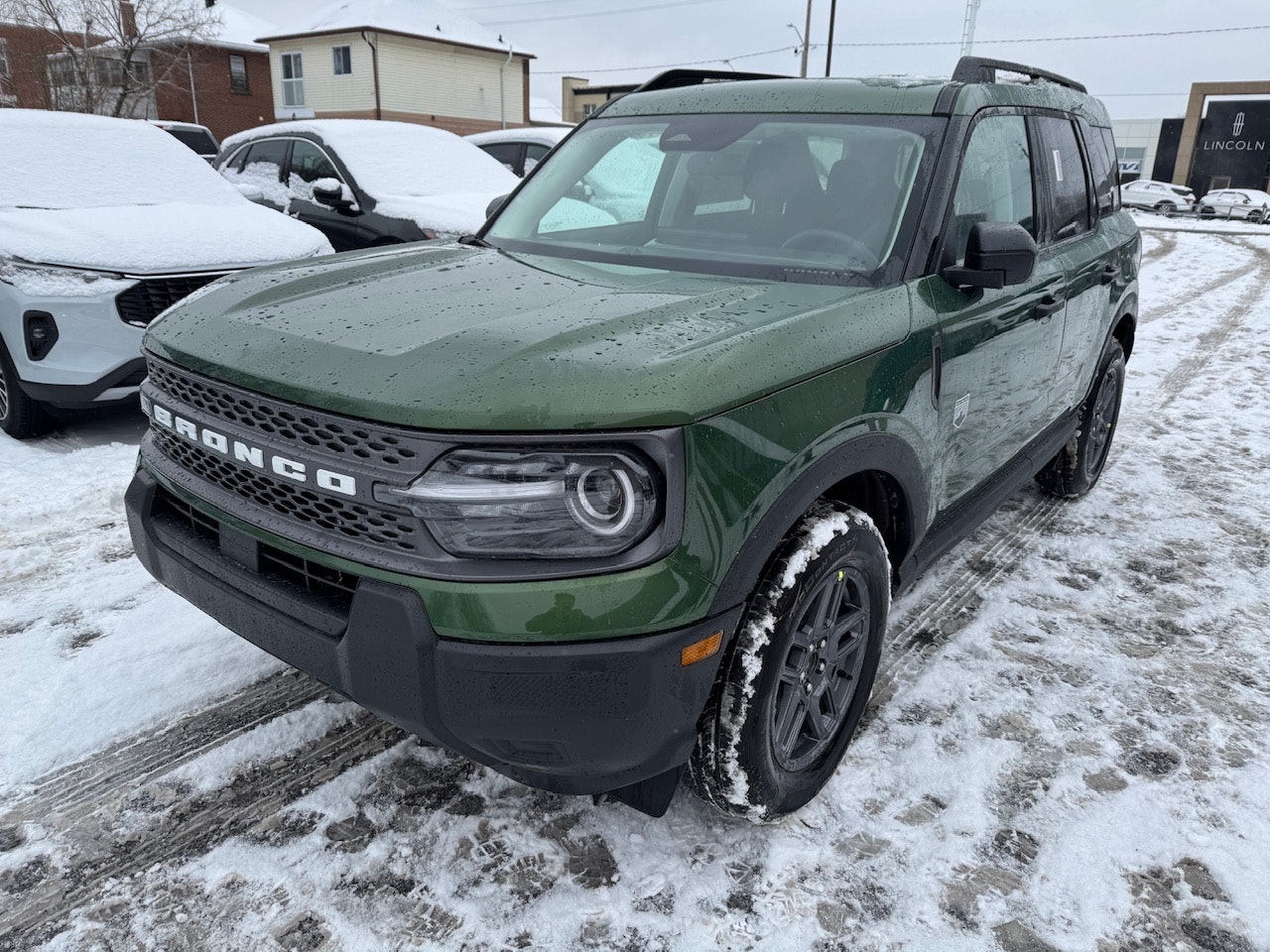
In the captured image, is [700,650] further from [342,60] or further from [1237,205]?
[342,60]

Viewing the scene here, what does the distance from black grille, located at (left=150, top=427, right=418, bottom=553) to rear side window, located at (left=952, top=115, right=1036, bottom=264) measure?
1.84 meters

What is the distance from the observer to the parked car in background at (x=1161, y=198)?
113 ft

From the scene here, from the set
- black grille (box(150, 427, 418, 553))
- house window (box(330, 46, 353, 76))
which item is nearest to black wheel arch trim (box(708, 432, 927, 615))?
black grille (box(150, 427, 418, 553))

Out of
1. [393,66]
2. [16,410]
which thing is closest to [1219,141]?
[393,66]

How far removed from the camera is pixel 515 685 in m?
1.74

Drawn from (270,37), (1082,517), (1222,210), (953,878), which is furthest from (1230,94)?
(953,878)

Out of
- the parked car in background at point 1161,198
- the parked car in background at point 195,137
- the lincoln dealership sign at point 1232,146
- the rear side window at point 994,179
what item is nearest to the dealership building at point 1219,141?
the lincoln dealership sign at point 1232,146

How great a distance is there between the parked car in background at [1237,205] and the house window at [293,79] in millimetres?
35749

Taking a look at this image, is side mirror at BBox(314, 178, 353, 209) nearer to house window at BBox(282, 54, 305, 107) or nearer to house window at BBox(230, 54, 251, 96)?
house window at BBox(282, 54, 305, 107)

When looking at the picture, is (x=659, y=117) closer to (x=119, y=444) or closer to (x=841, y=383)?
(x=841, y=383)

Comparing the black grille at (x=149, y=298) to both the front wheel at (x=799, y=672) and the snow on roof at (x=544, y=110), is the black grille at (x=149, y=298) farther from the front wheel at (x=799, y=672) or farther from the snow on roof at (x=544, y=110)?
the snow on roof at (x=544, y=110)

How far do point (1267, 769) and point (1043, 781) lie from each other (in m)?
0.70

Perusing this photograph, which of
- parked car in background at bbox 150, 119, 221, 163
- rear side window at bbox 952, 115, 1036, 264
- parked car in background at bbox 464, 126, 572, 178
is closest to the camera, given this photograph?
rear side window at bbox 952, 115, 1036, 264

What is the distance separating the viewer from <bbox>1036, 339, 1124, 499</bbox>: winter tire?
454 cm
